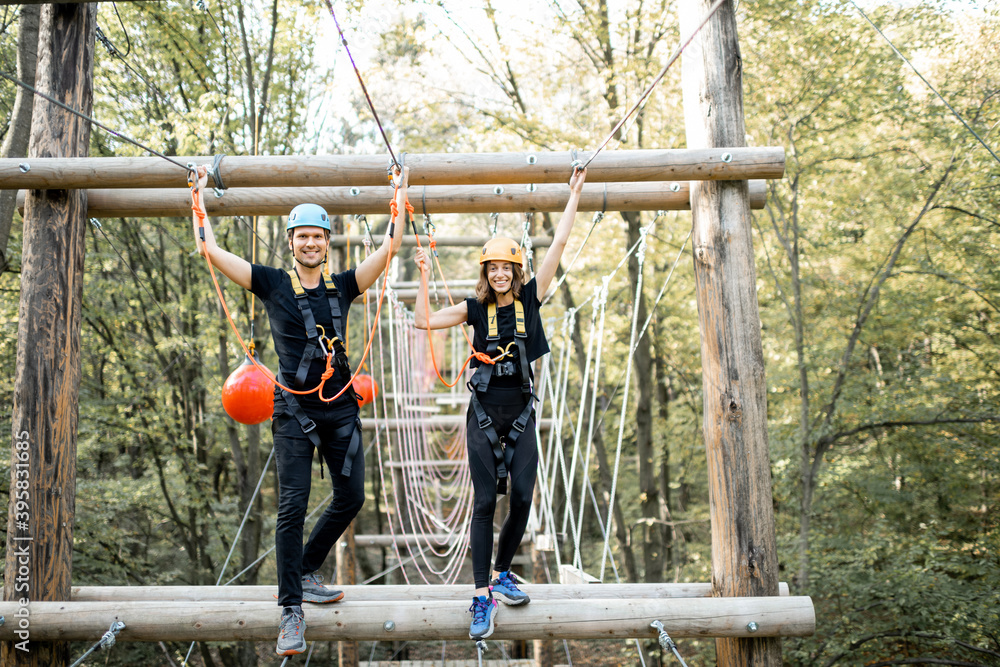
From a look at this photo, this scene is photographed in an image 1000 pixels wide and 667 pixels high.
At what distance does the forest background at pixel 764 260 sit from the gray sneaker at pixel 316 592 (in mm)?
3348

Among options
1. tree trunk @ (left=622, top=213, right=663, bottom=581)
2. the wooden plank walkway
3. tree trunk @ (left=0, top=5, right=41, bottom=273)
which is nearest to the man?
tree trunk @ (left=0, top=5, right=41, bottom=273)

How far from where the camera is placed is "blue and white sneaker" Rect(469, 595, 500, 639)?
2088 millimetres

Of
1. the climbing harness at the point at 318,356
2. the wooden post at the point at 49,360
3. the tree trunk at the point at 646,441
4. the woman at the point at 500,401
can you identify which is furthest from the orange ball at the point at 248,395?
the tree trunk at the point at 646,441

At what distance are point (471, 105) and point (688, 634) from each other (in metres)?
6.40

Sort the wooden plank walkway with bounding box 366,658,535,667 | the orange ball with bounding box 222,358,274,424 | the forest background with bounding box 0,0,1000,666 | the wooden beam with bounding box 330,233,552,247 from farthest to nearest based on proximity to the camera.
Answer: the forest background with bounding box 0,0,1000,666, the wooden plank walkway with bounding box 366,658,535,667, the wooden beam with bounding box 330,233,552,247, the orange ball with bounding box 222,358,274,424

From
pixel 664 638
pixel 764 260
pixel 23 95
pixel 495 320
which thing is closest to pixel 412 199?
pixel 495 320

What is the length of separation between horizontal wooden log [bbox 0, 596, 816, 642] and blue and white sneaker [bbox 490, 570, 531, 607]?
0.10ft

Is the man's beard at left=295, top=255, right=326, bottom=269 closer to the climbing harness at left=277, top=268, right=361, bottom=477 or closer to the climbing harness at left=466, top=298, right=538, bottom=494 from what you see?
the climbing harness at left=277, top=268, right=361, bottom=477

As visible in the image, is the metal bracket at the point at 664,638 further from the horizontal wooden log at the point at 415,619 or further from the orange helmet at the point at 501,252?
the orange helmet at the point at 501,252

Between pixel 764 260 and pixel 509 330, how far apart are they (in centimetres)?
631

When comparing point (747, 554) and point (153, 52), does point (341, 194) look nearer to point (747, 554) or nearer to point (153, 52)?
point (747, 554)

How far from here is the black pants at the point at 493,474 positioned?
7.15 feet

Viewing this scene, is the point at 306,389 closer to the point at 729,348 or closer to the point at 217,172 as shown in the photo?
the point at 217,172

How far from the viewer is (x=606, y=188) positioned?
8.82 feet
